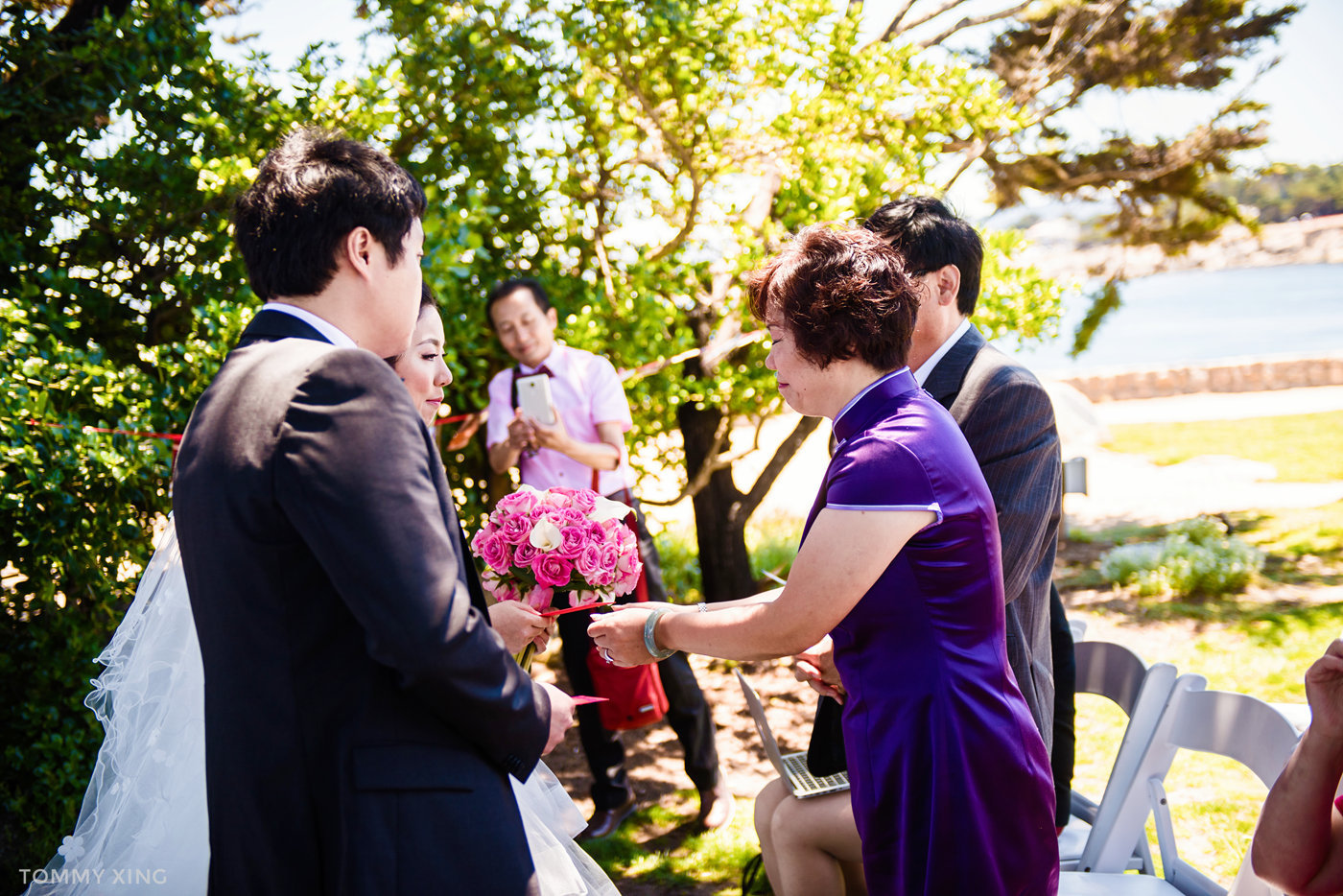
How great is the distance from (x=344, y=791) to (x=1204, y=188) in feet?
33.2

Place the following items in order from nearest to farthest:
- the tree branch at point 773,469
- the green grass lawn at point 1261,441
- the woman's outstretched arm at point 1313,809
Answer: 1. the woman's outstretched arm at point 1313,809
2. the tree branch at point 773,469
3. the green grass lawn at point 1261,441

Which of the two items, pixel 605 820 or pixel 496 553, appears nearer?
pixel 496 553

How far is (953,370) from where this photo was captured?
8.44 ft

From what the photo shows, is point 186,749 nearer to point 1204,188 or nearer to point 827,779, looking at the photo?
point 827,779

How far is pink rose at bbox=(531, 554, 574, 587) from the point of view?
2244mm

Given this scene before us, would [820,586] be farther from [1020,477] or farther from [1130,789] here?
[1130,789]

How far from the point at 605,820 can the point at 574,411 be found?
187 centimetres

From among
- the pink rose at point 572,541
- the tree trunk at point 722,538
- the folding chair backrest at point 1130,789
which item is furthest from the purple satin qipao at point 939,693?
the tree trunk at point 722,538

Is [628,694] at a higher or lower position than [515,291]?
lower

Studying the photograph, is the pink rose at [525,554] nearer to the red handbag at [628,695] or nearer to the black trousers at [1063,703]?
the black trousers at [1063,703]

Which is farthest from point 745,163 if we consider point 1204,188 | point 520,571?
point 1204,188

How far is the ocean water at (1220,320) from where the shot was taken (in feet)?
151

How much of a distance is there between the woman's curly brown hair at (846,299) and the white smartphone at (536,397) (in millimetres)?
2095

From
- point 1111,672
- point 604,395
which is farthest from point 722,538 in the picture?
point 1111,672
